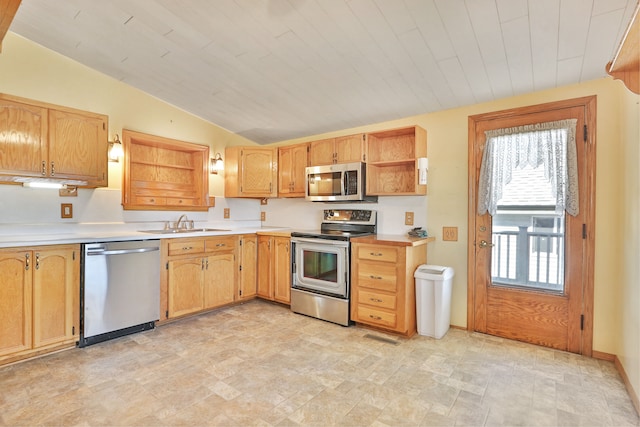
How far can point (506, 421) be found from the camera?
174 centimetres

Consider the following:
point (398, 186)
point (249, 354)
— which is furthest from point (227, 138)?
point (249, 354)

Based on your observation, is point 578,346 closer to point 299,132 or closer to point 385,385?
point 385,385

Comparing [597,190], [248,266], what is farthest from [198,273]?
[597,190]

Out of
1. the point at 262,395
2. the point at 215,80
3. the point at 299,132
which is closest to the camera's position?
the point at 262,395

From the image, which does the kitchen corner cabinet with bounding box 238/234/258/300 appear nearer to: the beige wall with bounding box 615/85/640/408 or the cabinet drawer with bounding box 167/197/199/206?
the cabinet drawer with bounding box 167/197/199/206

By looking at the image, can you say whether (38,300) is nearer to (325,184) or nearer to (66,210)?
(66,210)

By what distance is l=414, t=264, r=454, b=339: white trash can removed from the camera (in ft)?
9.27

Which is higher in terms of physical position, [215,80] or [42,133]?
[215,80]

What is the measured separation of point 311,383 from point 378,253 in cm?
132

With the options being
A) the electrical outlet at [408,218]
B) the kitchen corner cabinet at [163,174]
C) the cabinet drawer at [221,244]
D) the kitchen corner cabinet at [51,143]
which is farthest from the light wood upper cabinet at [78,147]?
the electrical outlet at [408,218]

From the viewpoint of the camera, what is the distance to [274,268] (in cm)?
386

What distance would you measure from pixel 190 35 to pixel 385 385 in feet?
9.74

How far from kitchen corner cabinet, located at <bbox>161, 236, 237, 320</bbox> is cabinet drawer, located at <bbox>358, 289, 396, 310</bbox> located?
158cm

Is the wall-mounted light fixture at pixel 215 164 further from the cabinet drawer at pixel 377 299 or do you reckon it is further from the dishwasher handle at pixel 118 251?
the cabinet drawer at pixel 377 299
